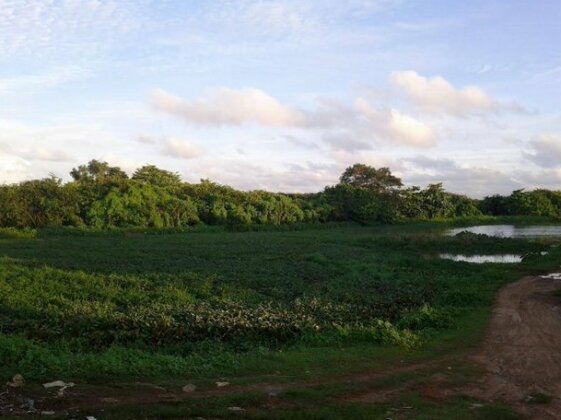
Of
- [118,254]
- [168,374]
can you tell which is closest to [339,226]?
[118,254]

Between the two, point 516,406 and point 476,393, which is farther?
point 476,393

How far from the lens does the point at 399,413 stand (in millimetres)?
7383

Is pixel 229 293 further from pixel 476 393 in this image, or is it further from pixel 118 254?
pixel 118 254

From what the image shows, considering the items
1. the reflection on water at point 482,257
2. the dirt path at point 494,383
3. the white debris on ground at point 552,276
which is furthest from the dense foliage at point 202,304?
the reflection on water at point 482,257

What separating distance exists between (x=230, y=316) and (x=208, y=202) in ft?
134

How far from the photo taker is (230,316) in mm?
12359

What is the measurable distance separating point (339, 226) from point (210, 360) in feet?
162

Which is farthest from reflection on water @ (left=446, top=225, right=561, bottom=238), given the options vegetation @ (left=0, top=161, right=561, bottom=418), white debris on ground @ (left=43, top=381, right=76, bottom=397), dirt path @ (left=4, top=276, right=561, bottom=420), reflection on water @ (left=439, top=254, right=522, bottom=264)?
white debris on ground @ (left=43, top=381, right=76, bottom=397)

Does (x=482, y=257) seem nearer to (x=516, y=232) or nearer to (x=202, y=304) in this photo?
(x=516, y=232)

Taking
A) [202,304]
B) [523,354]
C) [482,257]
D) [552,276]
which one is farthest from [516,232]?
[202,304]

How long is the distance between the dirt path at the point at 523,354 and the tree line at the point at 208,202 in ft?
114

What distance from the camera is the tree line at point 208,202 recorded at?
43.6m

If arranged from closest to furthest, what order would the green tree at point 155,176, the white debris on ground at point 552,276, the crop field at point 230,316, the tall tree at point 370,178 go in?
1. the crop field at point 230,316
2. the white debris on ground at point 552,276
3. the green tree at point 155,176
4. the tall tree at point 370,178

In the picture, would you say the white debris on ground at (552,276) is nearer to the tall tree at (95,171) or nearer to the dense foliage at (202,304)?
the dense foliage at (202,304)
